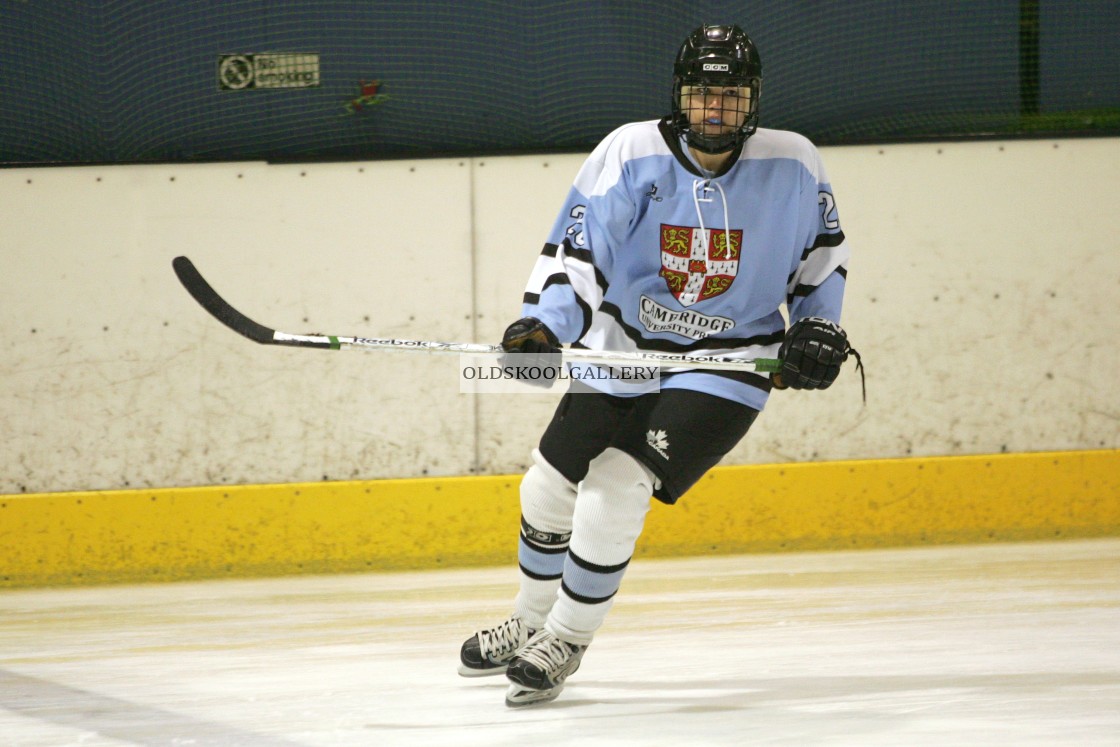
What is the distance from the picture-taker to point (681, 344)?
6.98ft

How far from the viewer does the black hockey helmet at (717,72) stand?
1.93 metres

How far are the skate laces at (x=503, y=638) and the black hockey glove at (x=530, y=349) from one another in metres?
0.52

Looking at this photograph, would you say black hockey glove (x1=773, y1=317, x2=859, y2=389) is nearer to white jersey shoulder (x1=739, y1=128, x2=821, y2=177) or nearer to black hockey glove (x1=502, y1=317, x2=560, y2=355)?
white jersey shoulder (x1=739, y1=128, x2=821, y2=177)

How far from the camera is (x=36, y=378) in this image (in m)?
3.18

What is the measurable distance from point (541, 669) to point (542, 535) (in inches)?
10.2

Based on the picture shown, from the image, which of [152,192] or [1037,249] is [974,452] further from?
[152,192]

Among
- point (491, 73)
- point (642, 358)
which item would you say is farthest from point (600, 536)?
point (491, 73)

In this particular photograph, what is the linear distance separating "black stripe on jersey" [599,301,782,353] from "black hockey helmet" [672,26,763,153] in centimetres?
35

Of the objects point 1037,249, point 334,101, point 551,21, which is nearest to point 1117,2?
point 1037,249

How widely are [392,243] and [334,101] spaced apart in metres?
0.47

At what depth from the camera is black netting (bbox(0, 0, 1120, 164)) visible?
3281mm

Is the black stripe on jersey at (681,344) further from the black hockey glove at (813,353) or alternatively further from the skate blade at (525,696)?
the skate blade at (525,696)

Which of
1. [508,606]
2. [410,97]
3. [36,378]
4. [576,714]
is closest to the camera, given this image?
[576,714]

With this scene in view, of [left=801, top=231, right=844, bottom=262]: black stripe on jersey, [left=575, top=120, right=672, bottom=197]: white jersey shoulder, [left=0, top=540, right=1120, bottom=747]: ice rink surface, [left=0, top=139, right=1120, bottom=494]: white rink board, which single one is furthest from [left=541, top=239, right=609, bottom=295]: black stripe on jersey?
[left=0, top=139, right=1120, bottom=494]: white rink board
